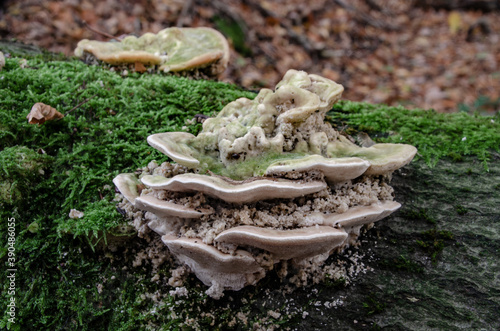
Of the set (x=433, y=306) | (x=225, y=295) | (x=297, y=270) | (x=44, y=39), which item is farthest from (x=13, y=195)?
(x=44, y=39)

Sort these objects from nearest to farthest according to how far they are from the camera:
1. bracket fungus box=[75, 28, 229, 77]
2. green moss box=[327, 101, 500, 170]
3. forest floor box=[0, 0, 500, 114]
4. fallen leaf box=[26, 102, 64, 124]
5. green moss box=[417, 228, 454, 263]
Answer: green moss box=[417, 228, 454, 263]
fallen leaf box=[26, 102, 64, 124]
green moss box=[327, 101, 500, 170]
bracket fungus box=[75, 28, 229, 77]
forest floor box=[0, 0, 500, 114]

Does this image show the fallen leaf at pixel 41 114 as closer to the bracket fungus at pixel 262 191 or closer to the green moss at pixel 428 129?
the bracket fungus at pixel 262 191

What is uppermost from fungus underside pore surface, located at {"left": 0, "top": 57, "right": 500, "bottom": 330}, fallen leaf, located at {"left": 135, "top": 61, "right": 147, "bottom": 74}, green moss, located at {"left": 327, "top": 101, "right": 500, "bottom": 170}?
green moss, located at {"left": 327, "top": 101, "right": 500, "bottom": 170}

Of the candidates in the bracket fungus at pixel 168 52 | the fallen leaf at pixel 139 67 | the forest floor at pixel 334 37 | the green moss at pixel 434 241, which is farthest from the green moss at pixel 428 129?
the forest floor at pixel 334 37

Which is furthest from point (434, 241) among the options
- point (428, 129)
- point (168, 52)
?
point (168, 52)

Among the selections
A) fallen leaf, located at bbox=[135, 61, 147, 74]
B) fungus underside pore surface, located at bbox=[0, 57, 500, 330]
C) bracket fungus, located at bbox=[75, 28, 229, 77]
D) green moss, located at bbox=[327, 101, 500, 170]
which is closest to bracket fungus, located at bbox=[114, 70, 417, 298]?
fungus underside pore surface, located at bbox=[0, 57, 500, 330]

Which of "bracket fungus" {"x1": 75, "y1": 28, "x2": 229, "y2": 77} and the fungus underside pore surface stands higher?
"bracket fungus" {"x1": 75, "y1": 28, "x2": 229, "y2": 77}

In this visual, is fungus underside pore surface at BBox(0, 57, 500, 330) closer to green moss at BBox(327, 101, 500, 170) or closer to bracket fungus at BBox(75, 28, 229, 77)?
green moss at BBox(327, 101, 500, 170)
